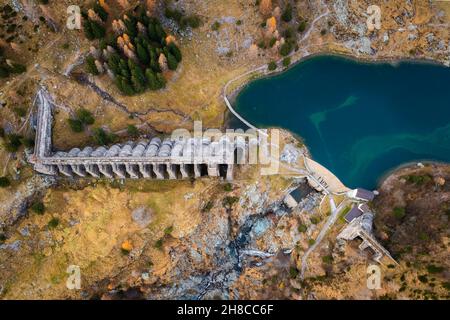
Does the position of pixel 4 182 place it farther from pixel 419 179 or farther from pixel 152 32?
pixel 419 179

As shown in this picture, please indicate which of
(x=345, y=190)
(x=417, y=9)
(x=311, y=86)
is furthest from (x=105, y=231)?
(x=417, y=9)

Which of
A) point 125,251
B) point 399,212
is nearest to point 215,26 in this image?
point 125,251

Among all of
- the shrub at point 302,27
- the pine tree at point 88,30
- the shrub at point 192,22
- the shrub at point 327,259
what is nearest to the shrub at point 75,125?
the pine tree at point 88,30

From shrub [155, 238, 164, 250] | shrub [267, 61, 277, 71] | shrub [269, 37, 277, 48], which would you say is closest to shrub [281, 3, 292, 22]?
shrub [269, 37, 277, 48]

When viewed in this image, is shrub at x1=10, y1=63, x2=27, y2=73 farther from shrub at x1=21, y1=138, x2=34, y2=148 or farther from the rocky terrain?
shrub at x1=21, y1=138, x2=34, y2=148

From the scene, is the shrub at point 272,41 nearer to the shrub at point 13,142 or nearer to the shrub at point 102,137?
the shrub at point 102,137

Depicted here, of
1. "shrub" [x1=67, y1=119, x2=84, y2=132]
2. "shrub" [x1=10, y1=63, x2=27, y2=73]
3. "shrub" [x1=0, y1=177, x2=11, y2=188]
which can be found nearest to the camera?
"shrub" [x1=0, y1=177, x2=11, y2=188]

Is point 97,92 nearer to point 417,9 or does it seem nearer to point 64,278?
point 64,278
